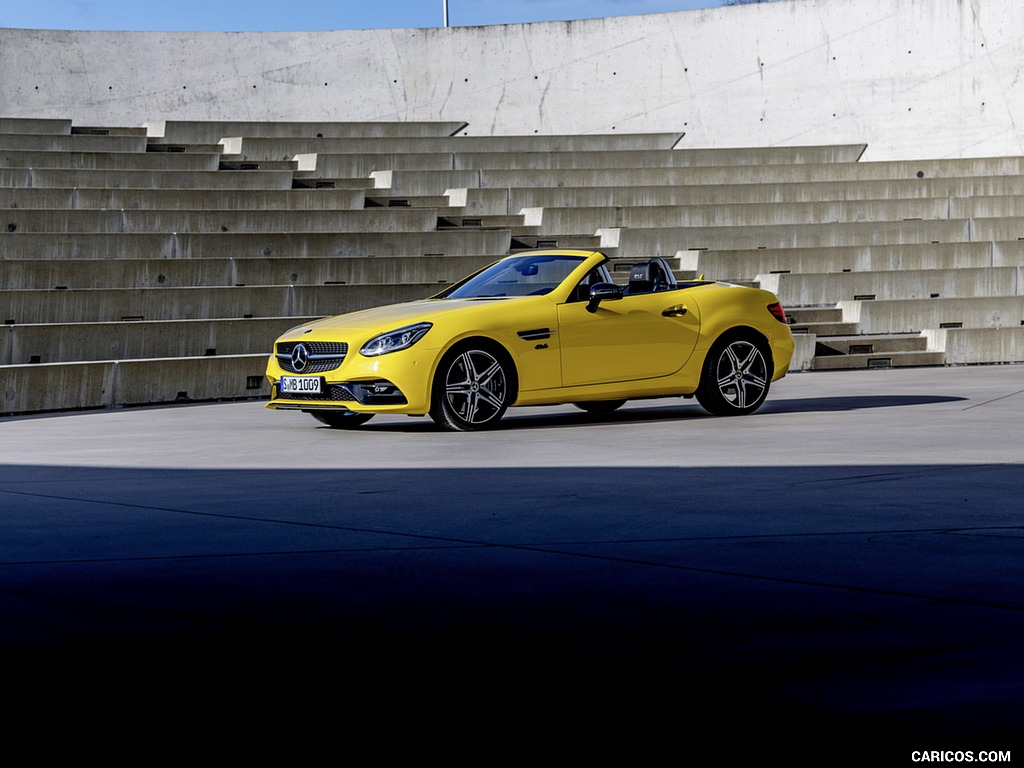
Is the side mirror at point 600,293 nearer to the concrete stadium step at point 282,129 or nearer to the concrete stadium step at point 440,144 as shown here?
the concrete stadium step at point 440,144

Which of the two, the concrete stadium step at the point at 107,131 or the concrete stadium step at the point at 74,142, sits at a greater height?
the concrete stadium step at the point at 107,131

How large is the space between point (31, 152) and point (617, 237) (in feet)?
32.4

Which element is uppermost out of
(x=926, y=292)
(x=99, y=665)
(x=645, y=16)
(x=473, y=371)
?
(x=645, y=16)

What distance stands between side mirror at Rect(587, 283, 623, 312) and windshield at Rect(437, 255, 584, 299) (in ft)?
0.99

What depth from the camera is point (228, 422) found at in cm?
1248

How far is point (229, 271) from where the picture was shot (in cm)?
1842

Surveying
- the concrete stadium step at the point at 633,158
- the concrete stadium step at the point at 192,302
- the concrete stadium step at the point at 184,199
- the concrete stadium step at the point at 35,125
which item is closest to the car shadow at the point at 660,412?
the concrete stadium step at the point at 192,302

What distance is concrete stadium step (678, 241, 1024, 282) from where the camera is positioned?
821 inches

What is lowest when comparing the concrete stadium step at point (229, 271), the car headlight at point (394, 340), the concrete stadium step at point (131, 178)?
the car headlight at point (394, 340)

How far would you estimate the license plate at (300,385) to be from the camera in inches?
436

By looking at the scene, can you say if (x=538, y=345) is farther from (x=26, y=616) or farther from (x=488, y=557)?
(x=26, y=616)

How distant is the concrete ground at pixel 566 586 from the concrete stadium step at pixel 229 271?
857 centimetres

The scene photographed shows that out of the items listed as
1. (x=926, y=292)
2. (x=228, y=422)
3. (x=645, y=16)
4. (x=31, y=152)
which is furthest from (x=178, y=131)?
(x=228, y=422)

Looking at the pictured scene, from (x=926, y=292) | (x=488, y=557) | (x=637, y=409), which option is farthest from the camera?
(x=926, y=292)
